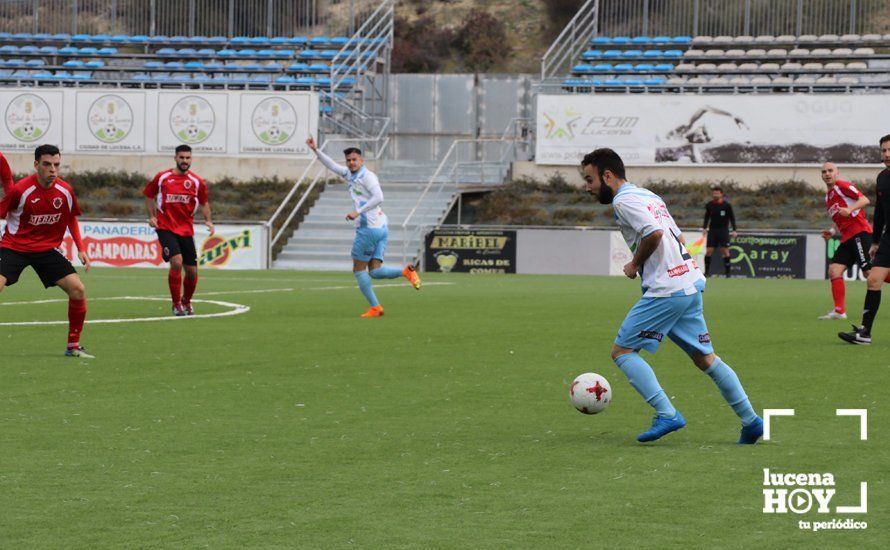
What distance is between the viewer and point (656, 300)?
8.10 metres

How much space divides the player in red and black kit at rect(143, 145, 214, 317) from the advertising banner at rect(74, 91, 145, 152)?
29.0m

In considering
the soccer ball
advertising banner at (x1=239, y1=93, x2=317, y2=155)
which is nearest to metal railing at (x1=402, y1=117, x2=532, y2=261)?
advertising banner at (x1=239, y1=93, x2=317, y2=155)

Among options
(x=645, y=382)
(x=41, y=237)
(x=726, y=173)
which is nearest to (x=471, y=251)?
(x=726, y=173)

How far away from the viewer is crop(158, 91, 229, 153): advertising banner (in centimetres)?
4628

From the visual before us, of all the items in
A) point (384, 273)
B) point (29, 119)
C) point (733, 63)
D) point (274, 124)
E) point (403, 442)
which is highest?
point (733, 63)

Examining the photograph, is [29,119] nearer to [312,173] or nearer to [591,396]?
[312,173]

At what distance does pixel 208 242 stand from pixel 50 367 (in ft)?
85.5

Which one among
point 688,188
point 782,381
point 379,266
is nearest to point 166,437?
point 782,381

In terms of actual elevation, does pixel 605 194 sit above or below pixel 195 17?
below

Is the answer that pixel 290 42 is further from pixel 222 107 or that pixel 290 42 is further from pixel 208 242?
pixel 208 242

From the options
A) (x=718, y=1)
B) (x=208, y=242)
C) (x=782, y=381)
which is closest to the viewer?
(x=782, y=381)

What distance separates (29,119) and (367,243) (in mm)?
31341

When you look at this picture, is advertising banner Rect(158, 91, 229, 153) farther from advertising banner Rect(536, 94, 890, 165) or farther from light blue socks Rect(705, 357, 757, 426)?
light blue socks Rect(705, 357, 757, 426)

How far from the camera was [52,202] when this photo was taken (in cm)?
1299
